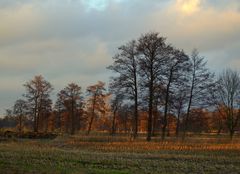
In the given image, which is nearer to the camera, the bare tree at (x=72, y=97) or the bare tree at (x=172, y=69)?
the bare tree at (x=172, y=69)

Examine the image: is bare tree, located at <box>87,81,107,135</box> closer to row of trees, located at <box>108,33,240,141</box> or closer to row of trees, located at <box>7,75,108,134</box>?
row of trees, located at <box>7,75,108,134</box>

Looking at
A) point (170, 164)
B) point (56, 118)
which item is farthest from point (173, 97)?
point (56, 118)

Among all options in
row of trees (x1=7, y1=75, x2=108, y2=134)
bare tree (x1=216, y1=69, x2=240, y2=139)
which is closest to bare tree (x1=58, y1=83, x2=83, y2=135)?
row of trees (x1=7, y1=75, x2=108, y2=134)

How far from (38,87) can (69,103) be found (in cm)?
926

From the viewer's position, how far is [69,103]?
3733 inches

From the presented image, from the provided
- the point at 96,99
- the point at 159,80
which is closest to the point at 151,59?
the point at 159,80

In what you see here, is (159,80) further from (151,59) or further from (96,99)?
(96,99)

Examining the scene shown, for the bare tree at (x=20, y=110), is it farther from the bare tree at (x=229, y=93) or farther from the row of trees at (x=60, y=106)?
the bare tree at (x=229, y=93)

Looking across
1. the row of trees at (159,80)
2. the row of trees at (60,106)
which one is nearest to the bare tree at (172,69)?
Answer: the row of trees at (159,80)

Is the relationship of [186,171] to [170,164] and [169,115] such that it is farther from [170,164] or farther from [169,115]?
[169,115]

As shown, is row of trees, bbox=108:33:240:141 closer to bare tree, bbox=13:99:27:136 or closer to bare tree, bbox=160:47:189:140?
bare tree, bbox=160:47:189:140

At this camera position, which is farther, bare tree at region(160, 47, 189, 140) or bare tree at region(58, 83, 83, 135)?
bare tree at region(58, 83, 83, 135)

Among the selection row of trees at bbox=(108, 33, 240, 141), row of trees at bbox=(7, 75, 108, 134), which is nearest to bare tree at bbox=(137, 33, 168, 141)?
row of trees at bbox=(108, 33, 240, 141)

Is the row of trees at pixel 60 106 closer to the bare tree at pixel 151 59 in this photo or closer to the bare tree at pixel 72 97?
the bare tree at pixel 72 97
